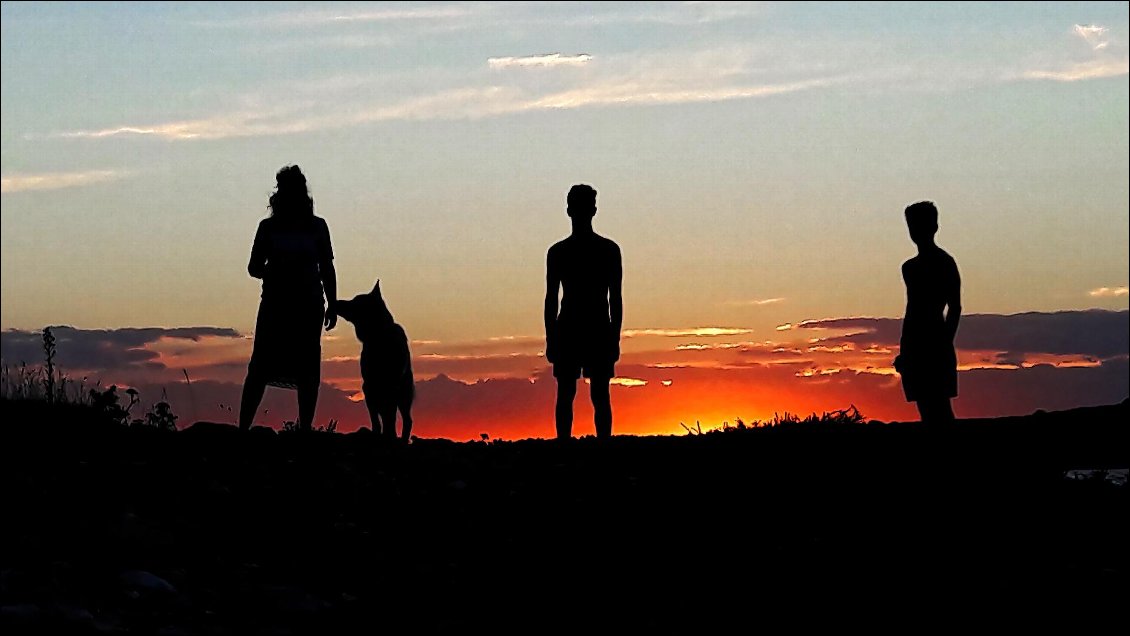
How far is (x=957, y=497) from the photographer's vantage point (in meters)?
9.23

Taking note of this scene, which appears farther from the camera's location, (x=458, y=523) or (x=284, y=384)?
(x=284, y=384)

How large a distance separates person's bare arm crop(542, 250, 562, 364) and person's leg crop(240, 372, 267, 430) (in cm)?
234

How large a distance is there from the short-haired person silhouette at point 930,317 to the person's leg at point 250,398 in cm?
506

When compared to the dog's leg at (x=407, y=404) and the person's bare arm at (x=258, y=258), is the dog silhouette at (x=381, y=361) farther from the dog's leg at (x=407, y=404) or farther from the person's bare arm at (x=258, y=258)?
the person's bare arm at (x=258, y=258)

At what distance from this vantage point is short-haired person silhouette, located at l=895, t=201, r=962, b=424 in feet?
34.4

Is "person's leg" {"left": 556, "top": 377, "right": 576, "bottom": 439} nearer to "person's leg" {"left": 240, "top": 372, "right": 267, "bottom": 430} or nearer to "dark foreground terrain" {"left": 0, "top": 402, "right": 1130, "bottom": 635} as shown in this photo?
"dark foreground terrain" {"left": 0, "top": 402, "right": 1130, "bottom": 635}

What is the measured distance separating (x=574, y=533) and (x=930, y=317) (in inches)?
141

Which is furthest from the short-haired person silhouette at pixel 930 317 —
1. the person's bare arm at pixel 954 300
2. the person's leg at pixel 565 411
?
the person's leg at pixel 565 411

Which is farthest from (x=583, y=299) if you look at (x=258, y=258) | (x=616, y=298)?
(x=258, y=258)

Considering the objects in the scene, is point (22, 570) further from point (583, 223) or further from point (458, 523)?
point (583, 223)

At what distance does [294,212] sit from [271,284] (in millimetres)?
599

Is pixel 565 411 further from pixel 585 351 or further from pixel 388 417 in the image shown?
pixel 388 417

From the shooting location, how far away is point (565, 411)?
1167cm

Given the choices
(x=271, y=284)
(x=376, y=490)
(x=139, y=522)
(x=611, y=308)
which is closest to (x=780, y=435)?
(x=611, y=308)
